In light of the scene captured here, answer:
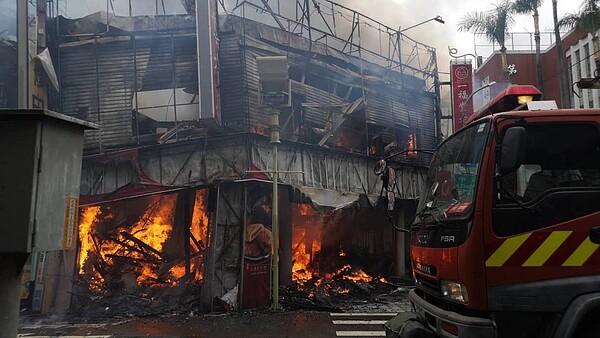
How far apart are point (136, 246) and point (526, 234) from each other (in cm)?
1003

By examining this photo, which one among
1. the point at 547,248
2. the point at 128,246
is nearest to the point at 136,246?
the point at 128,246

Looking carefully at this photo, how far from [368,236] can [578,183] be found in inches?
502

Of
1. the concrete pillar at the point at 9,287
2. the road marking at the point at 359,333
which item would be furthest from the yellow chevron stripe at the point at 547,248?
the road marking at the point at 359,333

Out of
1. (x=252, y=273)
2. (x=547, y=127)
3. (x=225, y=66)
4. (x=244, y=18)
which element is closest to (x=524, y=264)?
(x=547, y=127)

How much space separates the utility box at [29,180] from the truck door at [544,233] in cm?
360

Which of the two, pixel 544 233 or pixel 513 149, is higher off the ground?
pixel 513 149

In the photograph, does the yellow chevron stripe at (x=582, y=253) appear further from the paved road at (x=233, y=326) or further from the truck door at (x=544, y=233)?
the paved road at (x=233, y=326)

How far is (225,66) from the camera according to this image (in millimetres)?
11742

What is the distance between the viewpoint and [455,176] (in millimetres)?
4074

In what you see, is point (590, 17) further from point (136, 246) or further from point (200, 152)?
point (136, 246)

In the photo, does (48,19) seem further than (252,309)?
Yes

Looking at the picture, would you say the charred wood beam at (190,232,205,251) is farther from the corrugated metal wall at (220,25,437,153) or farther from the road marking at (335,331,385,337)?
the road marking at (335,331,385,337)

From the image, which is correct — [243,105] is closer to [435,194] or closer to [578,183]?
[435,194]

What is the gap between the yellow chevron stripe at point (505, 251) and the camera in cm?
343
